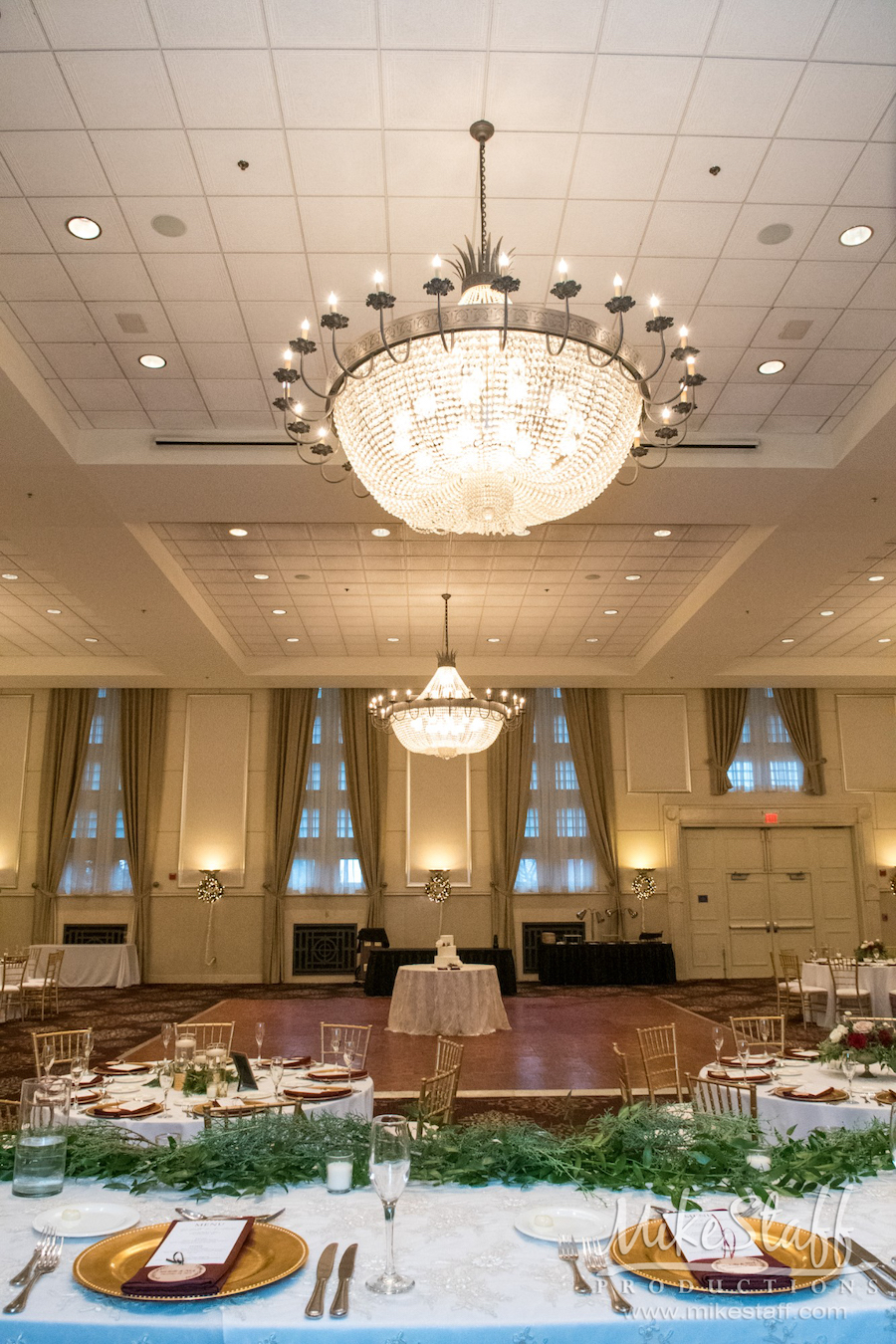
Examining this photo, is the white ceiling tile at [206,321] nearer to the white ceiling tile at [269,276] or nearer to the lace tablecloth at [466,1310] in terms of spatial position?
the white ceiling tile at [269,276]

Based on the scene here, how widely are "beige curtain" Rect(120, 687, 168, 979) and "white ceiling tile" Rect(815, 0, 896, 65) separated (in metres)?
15.4

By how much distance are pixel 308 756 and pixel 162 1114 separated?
13427mm

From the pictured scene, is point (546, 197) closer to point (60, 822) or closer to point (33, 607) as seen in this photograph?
point (33, 607)

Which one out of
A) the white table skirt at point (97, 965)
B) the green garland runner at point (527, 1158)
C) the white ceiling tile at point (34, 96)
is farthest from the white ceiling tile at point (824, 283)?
the white table skirt at point (97, 965)

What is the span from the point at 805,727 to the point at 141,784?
41.6ft

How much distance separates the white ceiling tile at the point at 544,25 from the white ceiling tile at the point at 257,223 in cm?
162

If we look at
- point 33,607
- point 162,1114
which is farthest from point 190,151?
point 33,607

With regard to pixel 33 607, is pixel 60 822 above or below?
below

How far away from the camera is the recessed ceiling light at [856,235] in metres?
5.61

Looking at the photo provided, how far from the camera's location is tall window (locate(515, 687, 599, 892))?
671 inches

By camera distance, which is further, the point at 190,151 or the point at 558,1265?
the point at 190,151

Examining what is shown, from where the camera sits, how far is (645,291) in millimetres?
6266

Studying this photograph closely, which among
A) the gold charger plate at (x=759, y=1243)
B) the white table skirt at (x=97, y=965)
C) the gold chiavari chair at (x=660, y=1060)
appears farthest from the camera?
the white table skirt at (x=97, y=965)

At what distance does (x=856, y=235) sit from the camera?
5.66 metres
